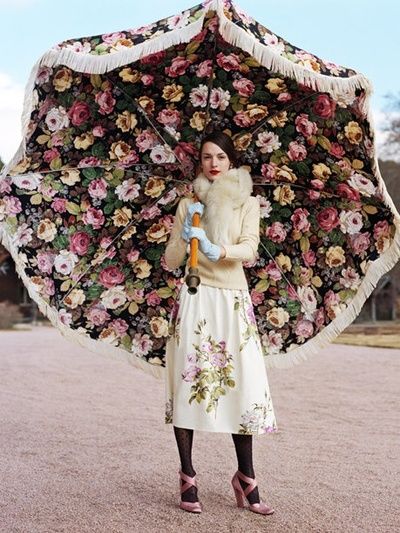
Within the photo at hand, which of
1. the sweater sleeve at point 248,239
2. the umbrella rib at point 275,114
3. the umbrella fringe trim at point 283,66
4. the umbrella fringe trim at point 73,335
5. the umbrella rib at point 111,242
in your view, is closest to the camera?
the umbrella fringe trim at point 283,66

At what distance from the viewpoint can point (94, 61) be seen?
144 inches

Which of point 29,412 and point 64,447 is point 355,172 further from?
point 29,412

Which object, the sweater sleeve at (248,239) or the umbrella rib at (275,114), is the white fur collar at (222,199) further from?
the umbrella rib at (275,114)

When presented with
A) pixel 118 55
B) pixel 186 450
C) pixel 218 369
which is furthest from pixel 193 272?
pixel 118 55

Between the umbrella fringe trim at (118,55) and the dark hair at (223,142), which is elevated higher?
the umbrella fringe trim at (118,55)

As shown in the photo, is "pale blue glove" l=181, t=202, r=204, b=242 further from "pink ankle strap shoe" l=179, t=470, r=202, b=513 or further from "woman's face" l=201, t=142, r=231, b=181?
"pink ankle strap shoe" l=179, t=470, r=202, b=513

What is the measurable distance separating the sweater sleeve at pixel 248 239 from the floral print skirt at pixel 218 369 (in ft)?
0.61

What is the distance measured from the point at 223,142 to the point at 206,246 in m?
0.54

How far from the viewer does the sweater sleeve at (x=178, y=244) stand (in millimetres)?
3943

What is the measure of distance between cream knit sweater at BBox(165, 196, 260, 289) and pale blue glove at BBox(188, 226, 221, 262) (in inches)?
4.3

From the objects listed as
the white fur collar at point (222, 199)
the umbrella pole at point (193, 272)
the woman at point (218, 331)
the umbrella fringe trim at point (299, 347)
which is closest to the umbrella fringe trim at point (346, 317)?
the umbrella fringe trim at point (299, 347)

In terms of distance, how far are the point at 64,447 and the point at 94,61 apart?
323 cm

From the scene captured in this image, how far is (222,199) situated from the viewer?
3.89 metres

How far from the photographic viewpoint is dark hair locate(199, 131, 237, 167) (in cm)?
395
